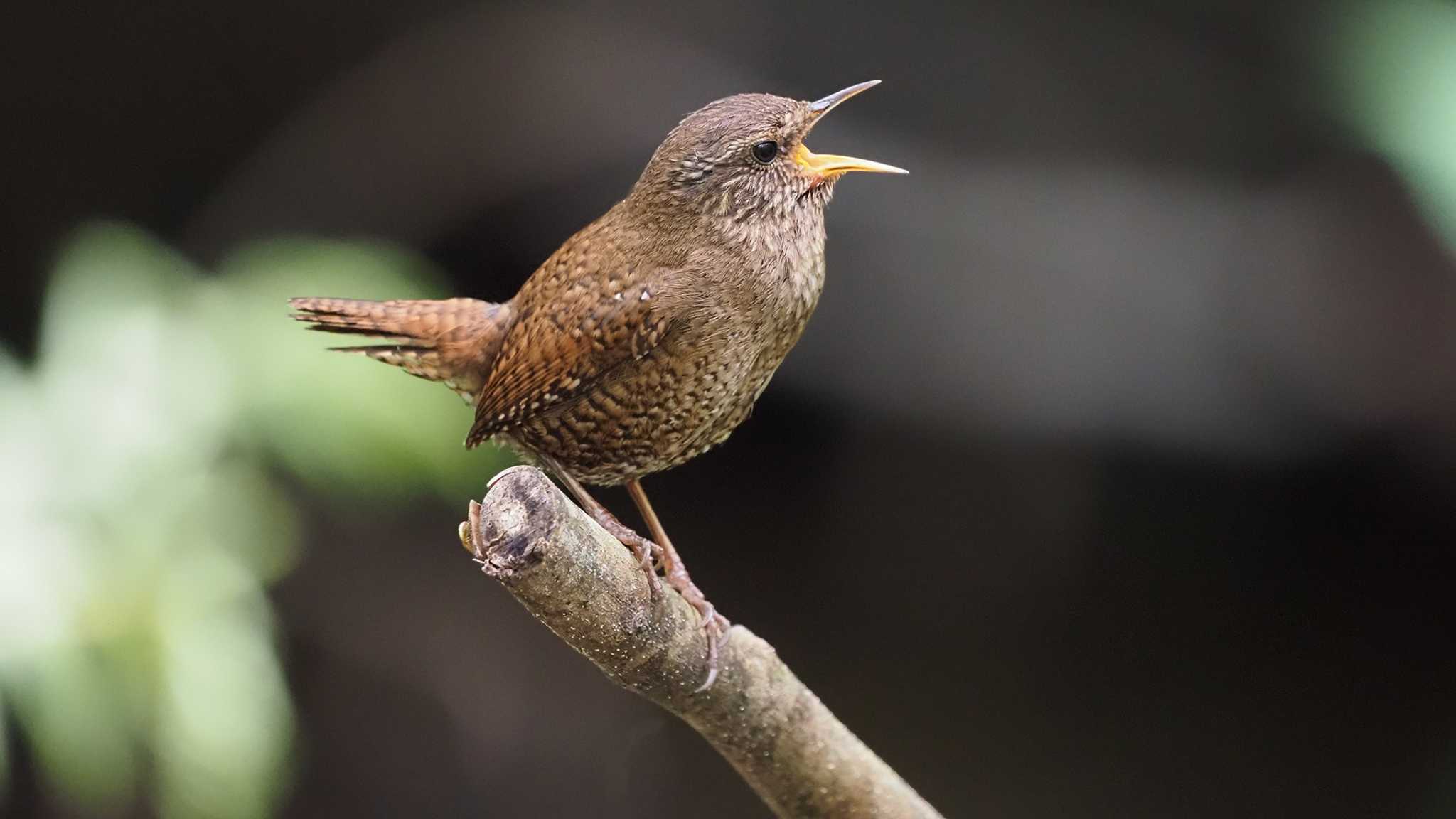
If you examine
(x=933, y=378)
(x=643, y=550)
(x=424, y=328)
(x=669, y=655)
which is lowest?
(x=669, y=655)

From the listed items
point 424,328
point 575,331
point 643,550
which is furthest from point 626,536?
point 424,328

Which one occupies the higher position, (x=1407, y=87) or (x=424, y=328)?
(x=1407, y=87)

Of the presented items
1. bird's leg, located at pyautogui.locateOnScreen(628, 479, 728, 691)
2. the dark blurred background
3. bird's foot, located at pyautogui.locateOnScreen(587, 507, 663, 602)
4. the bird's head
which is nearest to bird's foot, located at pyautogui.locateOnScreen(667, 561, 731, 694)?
bird's leg, located at pyautogui.locateOnScreen(628, 479, 728, 691)

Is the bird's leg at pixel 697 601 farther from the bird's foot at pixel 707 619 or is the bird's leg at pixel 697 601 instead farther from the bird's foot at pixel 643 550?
the bird's foot at pixel 643 550

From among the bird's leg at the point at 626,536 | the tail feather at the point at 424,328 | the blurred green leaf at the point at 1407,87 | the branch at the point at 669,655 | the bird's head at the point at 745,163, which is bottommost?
the branch at the point at 669,655

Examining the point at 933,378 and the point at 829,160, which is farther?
the point at 933,378

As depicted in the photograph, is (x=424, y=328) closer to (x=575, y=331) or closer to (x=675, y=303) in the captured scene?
(x=575, y=331)

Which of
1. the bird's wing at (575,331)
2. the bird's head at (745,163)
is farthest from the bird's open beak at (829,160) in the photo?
the bird's wing at (575,331)

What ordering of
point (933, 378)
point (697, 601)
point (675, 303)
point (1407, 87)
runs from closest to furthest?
1. point (675, 303)
2. point (697, 601)
3. point (1407, 87)
4. point (933, 378)
